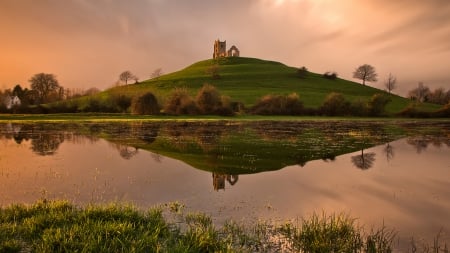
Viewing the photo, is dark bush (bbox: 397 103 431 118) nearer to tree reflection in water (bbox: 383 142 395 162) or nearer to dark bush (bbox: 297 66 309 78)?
tree reflection in water (bbox: 383 142 395 162)

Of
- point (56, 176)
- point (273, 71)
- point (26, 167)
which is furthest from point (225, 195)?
point (273, 71)

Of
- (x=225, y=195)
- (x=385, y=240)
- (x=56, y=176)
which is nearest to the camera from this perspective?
(x=385, y=240)

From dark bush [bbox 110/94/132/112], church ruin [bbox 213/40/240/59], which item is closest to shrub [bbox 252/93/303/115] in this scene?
dark bush [bbox 110/94/132/112]

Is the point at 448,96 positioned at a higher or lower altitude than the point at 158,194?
higher

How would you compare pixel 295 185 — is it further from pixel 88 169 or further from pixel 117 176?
pixel 88 169

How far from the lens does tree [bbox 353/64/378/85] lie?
14262cm

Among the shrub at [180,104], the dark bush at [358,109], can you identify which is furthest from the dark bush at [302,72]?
the shrub at [180,104]

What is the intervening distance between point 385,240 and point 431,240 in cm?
133

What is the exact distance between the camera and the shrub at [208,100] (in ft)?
224

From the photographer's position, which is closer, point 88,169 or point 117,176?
point 117,176

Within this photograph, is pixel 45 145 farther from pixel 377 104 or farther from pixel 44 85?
pixel 44 85

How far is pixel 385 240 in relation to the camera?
8102mm

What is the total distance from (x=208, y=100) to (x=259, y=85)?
5398 cm

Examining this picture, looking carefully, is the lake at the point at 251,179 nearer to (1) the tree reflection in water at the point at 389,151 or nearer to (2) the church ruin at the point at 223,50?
(1) the tree reflection in water at the point at 389,151
